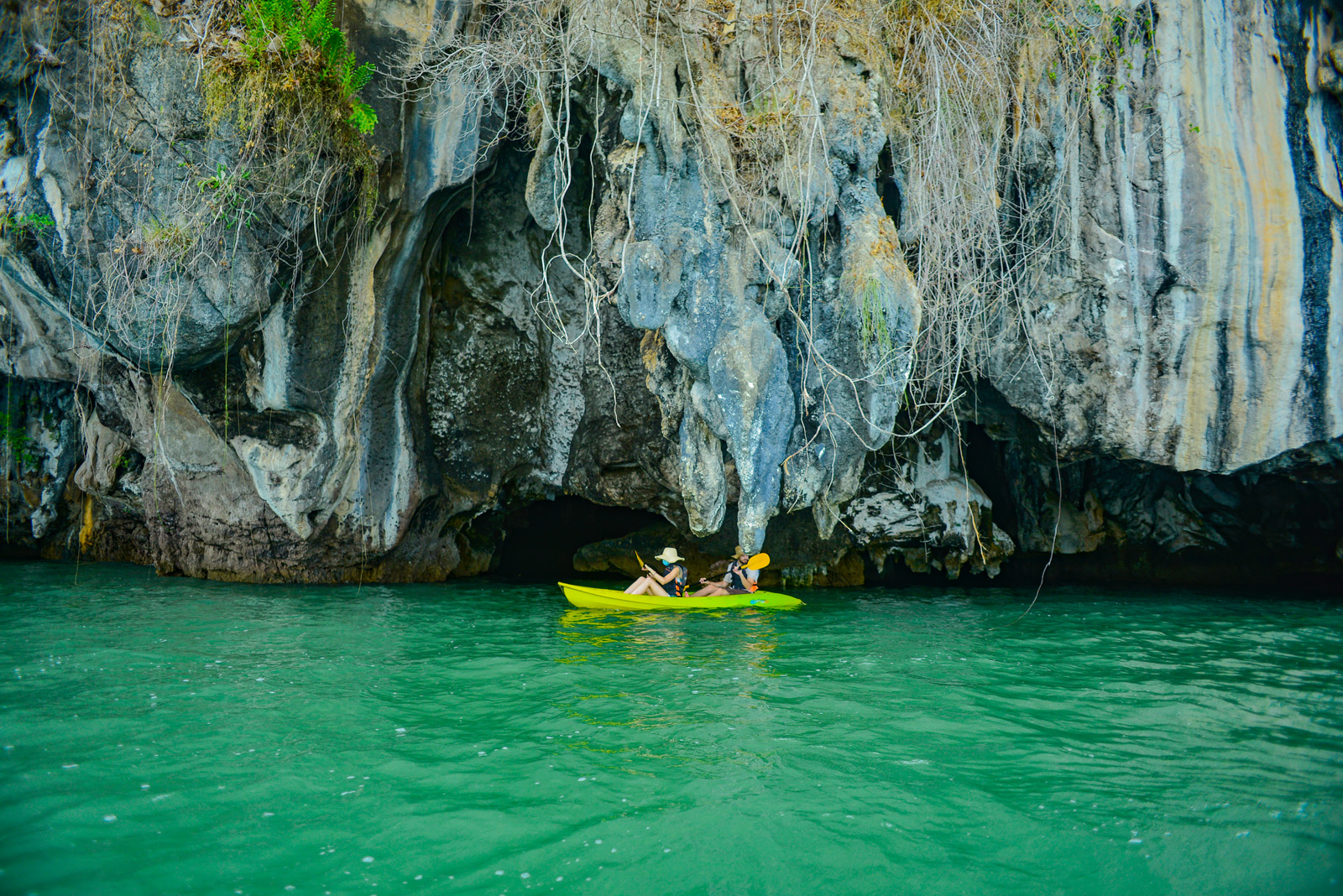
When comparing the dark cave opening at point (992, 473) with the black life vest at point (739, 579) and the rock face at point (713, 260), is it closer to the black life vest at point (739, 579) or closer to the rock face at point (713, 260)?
the rock face at point (713, 260)

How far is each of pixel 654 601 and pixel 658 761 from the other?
4.94 m

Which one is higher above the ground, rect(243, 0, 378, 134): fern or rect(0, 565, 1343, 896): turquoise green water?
rect(243, 0, 378, 134): fern

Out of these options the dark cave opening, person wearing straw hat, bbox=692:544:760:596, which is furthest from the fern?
the dark cave opening

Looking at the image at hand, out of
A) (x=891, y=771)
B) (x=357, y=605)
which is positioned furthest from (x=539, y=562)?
(x=891, y=771)

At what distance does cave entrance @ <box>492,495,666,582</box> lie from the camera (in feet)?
41.9

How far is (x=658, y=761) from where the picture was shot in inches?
167

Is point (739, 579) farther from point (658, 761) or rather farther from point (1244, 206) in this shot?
point (1244, 206)

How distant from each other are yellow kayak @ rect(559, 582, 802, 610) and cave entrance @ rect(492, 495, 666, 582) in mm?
3334

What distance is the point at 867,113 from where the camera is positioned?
7105 mm

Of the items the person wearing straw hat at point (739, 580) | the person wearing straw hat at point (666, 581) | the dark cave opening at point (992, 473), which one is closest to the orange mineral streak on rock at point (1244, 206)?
the dark cave opening at point (992, 473)

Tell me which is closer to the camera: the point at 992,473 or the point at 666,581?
the point at 666,581

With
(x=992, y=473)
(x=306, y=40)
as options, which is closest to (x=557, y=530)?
(x=992, y=473)

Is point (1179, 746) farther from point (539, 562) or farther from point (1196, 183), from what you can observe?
point (539, 562)

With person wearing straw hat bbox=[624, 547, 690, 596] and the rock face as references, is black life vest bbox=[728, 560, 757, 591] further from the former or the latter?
the rock face
